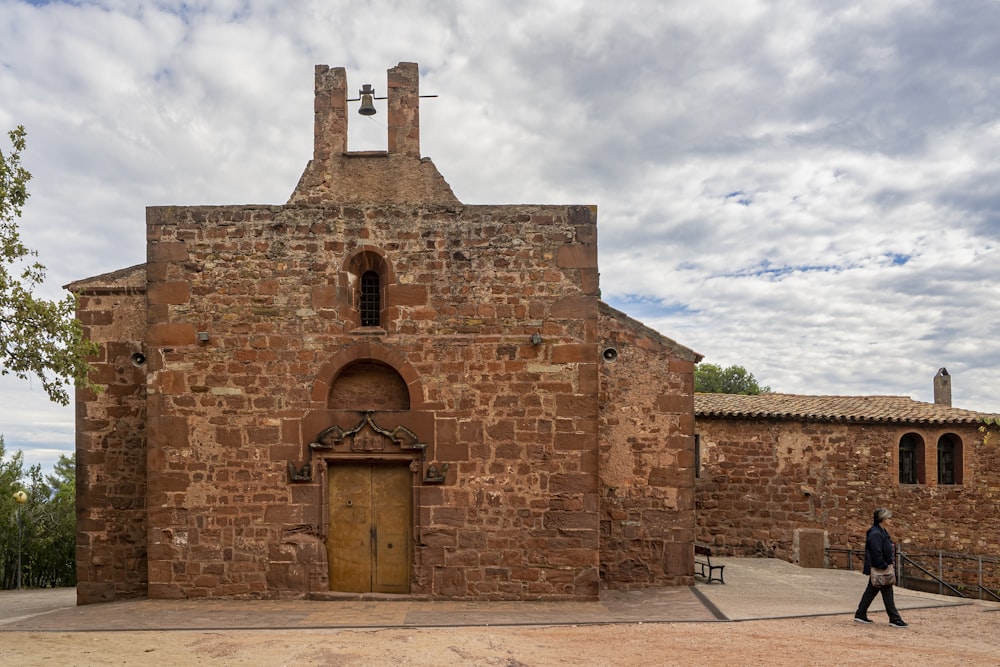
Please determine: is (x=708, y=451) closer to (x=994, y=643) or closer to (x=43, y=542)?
(x=994, y=643)

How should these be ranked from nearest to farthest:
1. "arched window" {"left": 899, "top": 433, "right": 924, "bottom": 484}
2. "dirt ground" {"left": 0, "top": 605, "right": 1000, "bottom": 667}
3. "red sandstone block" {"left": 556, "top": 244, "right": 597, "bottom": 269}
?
"dirt ground" {"left": 0, "top": 605, "right": 1000, "bottom": 667}
"red sandstone block" {"left": 556, "top": 244, "right": 597, "bottom": 269}
"arched window" {"left": 899, "top": 433, "right": 924, "bottom": 484}

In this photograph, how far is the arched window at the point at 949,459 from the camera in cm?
1941

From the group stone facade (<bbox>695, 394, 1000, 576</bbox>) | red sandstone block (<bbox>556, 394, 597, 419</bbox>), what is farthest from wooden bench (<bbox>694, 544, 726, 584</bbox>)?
red sandstone block (<bbox>556, 394, 597, 419</bbox>)

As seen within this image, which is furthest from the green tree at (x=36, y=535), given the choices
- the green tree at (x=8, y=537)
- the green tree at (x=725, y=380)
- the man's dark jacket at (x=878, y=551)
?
the green tree at (x=725, y=380)

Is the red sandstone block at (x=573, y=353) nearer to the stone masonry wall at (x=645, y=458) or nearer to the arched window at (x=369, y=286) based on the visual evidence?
the stone masonry wall at (x=645, y=458)

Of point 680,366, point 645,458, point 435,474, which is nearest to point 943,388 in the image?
point 680,366

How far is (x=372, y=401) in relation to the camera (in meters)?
11.3

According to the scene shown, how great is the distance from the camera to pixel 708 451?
18031 mm

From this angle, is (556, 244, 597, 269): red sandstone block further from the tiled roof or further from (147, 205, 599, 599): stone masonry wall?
the tiled roof

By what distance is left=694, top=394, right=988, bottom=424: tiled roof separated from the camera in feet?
59.7

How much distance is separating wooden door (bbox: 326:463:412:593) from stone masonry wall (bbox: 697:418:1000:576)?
9.12 m

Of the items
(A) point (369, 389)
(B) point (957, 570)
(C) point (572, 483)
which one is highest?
(A) point (369, 389)

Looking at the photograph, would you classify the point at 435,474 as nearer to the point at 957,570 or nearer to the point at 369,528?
the point at 369,528

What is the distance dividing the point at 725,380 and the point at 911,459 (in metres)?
29.5
